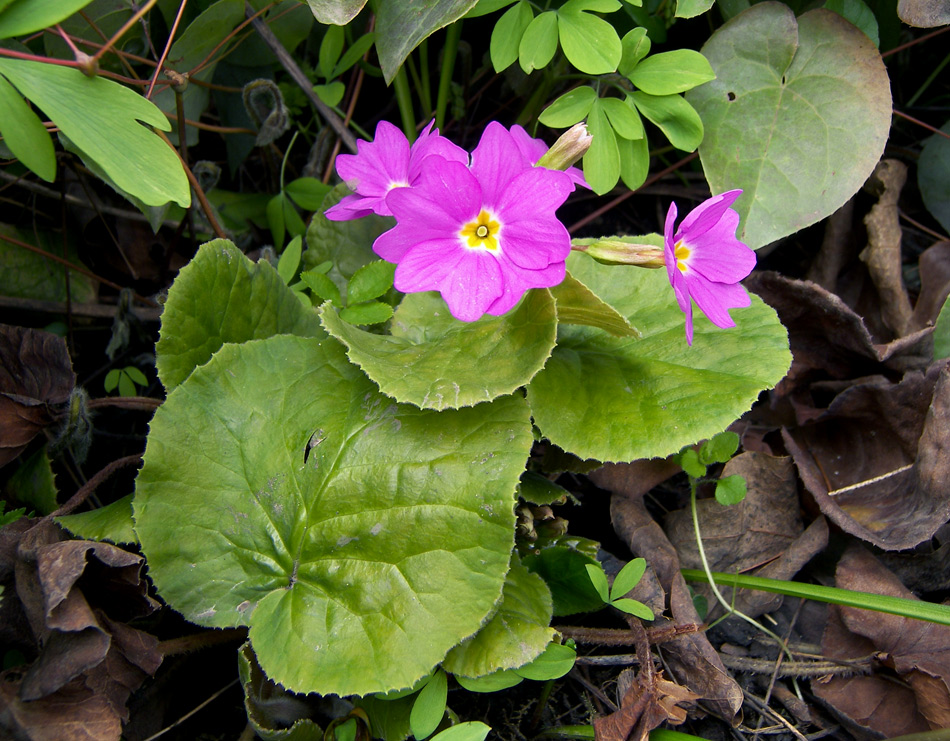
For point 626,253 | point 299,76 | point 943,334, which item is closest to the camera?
point 626,253

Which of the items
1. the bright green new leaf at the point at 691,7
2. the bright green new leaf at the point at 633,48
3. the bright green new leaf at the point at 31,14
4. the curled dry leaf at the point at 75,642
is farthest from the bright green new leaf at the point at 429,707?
the bright green new leaf at the point at 691,7

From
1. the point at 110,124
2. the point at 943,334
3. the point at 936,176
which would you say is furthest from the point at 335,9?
the point at 936,176

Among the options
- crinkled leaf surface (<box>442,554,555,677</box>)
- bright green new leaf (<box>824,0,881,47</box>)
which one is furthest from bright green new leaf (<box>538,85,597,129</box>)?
crinkled leaf surface (<box>442,554,555,677</box>)

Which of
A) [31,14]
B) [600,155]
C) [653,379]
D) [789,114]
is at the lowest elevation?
[653,379]

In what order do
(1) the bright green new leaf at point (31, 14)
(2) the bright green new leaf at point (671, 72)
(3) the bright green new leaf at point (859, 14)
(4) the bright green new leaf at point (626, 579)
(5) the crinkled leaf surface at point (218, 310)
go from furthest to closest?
(3) the bright green new leaf at point (859, 14), (2) the bright green new leaf at point (671, 72), (5) the crinkled leaf surface at point (218, 310), (4) the bright green new leaf at point (626, 579), (1) the bright green new leaf at point (31, 14)

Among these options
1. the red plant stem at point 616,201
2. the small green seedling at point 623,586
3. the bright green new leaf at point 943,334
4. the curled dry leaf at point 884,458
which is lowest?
the curled dry leaf at point 884,458

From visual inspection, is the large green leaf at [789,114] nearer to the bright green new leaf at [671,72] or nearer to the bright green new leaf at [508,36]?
the bright green new leaf at [671,72]

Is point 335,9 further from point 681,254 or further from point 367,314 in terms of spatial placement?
point 681,254

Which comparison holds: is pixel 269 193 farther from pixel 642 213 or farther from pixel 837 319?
pixel 837 319

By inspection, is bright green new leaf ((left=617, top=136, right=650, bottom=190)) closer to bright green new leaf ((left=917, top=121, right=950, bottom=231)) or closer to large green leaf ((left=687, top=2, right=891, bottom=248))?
large green leaf ((left=687, top=2, right=891, bottom=248))
